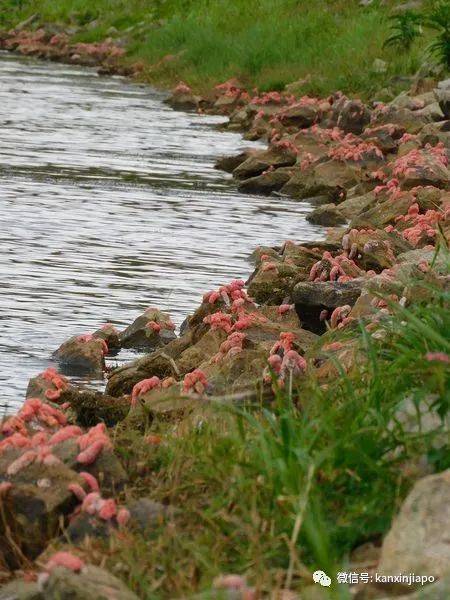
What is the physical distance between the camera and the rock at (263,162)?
21562 millimetres

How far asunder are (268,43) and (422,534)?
1269 inches

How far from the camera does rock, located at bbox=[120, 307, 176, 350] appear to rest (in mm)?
10750

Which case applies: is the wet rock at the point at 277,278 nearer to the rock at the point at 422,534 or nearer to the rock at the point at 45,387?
the rock at the point at 45,387

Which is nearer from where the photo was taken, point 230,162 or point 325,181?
point 325,181

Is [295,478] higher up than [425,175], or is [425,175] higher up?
[295,478]

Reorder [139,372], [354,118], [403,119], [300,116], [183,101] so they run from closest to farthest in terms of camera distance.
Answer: [139,372], [403,119], [354,118], [300,116], [183,101]

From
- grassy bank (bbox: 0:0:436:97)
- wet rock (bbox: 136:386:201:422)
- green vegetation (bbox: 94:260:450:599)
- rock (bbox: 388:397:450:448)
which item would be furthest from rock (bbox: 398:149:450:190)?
rock (bbox: 388:397:450:448)

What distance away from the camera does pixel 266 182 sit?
817 inches

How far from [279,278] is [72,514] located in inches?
277

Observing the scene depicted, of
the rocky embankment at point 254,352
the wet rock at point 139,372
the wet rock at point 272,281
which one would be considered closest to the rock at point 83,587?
the rocky embankment at point 254,352

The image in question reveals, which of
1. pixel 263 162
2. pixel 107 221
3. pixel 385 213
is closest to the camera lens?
pixel 385 213

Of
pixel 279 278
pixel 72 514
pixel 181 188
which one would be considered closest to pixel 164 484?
pixel 72 514

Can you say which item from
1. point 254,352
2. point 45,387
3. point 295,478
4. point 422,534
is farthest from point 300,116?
point 422,534

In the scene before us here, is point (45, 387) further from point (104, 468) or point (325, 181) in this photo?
point (325, 181)
